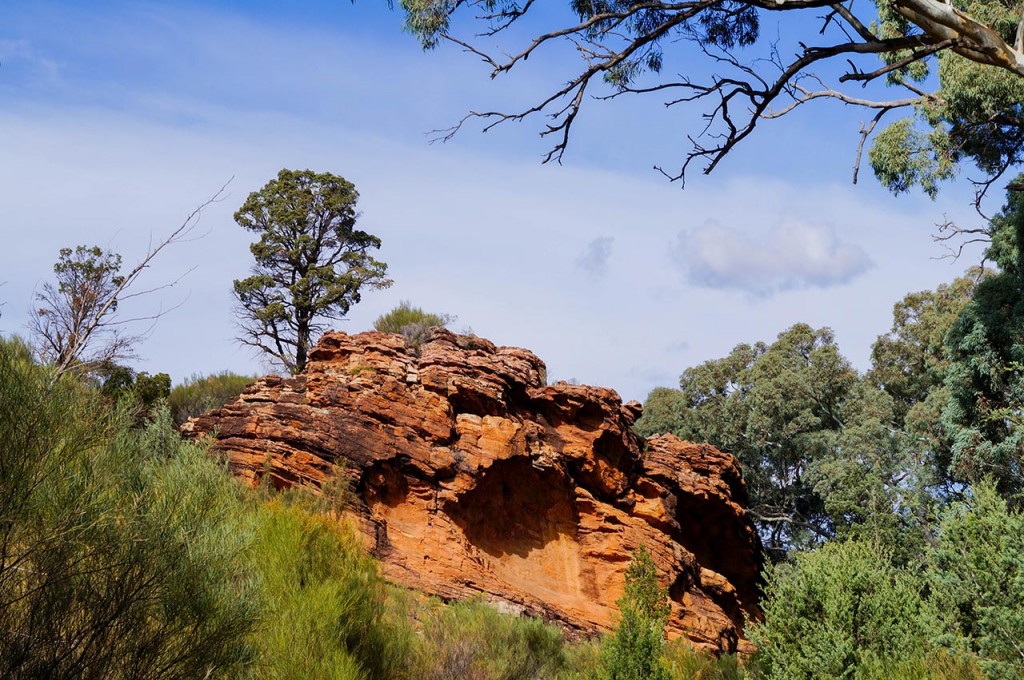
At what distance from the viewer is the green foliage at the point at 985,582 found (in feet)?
40.1

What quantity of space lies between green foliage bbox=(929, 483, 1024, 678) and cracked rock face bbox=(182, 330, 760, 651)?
6.01m

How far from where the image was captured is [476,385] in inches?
902

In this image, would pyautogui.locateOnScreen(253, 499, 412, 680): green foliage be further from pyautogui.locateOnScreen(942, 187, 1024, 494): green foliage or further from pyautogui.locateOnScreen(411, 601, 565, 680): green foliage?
pyautogui.locateOnScreen(942, 187, 1024, 494): green foliage

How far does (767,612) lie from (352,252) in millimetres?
21074

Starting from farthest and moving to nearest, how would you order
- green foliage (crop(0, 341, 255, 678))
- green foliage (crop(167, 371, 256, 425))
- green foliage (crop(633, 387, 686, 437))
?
green foliage (crop(633, 387, 686, 437)) → green foliage (crop(167, 371, 256, 425)) → green foliage (crop(0, 341, 255, 678))

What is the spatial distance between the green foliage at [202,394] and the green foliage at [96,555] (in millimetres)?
20455

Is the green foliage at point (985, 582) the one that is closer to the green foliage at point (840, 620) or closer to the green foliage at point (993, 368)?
the green foliage at point (840, 620)

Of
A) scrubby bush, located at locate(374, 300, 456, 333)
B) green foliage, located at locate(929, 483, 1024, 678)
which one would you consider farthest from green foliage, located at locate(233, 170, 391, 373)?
green foliage, located at locate(929, 483, 1024, 678)

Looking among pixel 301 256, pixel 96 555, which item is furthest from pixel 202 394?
pixel 96 555

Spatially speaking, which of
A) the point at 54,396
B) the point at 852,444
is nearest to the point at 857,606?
the point at 54,396

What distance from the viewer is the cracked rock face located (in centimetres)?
2011

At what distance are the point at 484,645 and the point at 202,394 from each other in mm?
16506

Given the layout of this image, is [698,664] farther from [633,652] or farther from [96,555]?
[96,555]

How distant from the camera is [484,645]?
16.5 m
